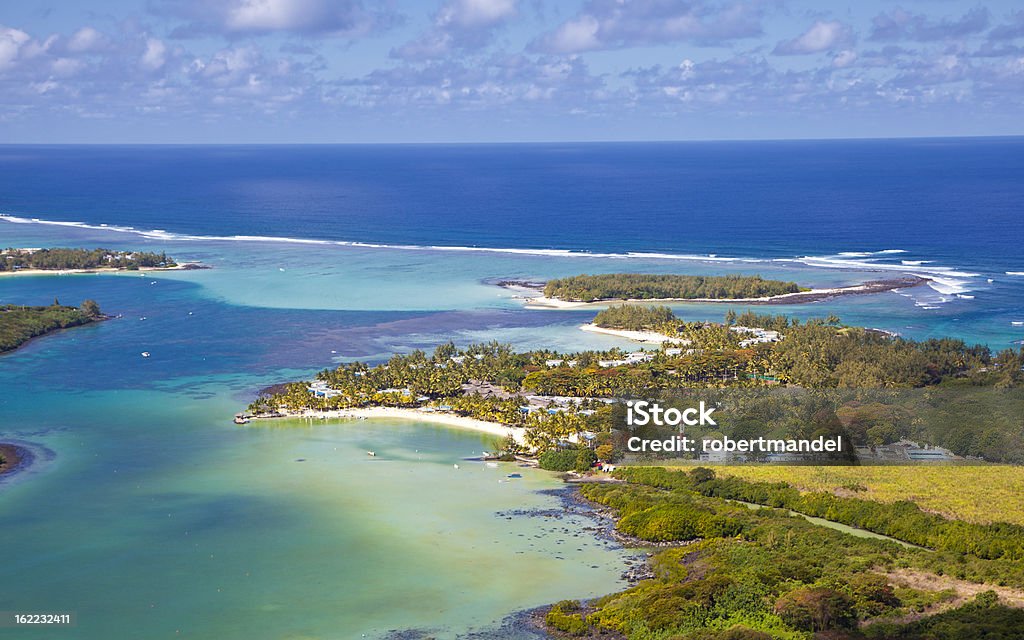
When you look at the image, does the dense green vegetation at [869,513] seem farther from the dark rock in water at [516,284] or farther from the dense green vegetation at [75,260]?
the dense green vegetation at [75,260]

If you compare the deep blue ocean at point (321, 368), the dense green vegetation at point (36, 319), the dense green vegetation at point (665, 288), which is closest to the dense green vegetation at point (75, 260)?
the deep blue ocean at point (321, 368)

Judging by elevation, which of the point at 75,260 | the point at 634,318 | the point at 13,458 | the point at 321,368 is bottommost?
the point at 13,458

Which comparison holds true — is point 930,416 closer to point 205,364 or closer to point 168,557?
point 168,557

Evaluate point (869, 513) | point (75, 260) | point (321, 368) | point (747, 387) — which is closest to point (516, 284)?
point (321, 368)

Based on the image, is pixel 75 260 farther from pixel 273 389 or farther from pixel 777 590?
pixel 777 590

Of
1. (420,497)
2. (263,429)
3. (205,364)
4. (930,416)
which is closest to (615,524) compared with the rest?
(420,497)

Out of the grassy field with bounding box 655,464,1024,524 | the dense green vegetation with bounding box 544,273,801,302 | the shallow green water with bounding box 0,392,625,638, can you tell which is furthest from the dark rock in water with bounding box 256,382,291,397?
the dense green vegetation with bounding box 544,273,801,302
